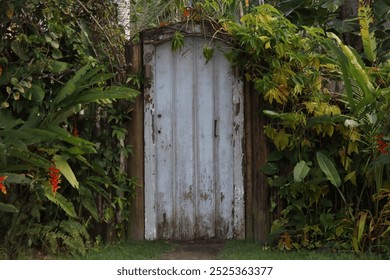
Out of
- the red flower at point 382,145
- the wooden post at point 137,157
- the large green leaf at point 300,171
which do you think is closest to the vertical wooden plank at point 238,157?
the large green leaf at point 300,171

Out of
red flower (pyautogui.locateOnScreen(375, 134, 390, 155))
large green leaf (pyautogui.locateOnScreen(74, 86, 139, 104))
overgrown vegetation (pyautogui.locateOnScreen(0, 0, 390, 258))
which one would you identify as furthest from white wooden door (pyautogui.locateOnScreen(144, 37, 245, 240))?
red flower (pyautogui.locateOnScreen(375, 134, 390, 155))

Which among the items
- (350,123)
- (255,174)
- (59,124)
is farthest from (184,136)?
(350,123)

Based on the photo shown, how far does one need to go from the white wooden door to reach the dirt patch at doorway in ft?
0.32

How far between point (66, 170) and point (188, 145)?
4.92 ft

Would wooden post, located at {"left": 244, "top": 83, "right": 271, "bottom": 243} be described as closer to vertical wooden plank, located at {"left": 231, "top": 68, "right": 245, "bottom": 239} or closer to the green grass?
vertical wooden plank, located at {"left": 231, "top": 68, "right": 245, "bottom": 239}

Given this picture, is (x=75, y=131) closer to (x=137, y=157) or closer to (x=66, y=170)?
(x=66, y=170)

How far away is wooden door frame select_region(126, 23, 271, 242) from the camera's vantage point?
261 inches

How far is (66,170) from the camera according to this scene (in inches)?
226

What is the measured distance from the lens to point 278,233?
20.8ft

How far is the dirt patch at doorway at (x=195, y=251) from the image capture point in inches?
245

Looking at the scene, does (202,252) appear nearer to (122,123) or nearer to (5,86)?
(122,123)

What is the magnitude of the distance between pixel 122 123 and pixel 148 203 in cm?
88

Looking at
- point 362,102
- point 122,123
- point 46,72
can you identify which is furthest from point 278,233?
point 46,72

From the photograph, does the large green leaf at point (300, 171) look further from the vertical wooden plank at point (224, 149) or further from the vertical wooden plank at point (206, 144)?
the vertical wooden plank at point (206, 144)
